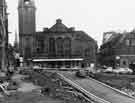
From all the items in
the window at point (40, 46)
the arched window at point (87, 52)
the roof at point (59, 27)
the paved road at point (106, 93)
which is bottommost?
the paved road at point (106, 93)

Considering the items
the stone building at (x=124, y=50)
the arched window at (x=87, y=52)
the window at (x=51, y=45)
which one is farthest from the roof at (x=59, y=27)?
the stone building at (x=124, y=50)

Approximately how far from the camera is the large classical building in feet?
191

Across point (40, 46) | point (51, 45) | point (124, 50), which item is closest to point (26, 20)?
point (40, 46)

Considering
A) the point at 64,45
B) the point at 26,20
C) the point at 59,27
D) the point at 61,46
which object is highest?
the point at 26,20

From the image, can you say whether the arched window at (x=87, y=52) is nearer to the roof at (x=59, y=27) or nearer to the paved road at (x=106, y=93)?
the roof at (x=59, y=27)

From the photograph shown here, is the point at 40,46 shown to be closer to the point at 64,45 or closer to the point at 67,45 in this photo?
the point at 64,45

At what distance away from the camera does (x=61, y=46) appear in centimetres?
5953

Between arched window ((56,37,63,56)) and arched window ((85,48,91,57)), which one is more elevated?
arched window ((56,37,63,56))

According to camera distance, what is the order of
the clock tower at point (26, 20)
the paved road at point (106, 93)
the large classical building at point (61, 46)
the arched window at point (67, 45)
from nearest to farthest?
1. the paved road at point (106, 93)
2. the large classical building at point (61, 46)
3. the arched window at point (67, 45)
4. the clock tower at point (26, 20)

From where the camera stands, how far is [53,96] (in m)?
21.9

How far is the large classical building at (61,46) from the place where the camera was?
2292 inches

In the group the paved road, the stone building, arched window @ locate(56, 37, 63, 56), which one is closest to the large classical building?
arched window @ locate(56, 37, 63, 56)

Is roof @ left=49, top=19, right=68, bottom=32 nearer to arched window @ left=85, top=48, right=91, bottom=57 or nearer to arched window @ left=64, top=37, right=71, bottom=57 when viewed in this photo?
arched window @ left=64, top=37, right=71, bottom=57

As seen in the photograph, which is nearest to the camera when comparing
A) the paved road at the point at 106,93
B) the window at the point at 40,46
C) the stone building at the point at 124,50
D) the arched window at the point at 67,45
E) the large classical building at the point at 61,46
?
the paved road at the point at 106,93
